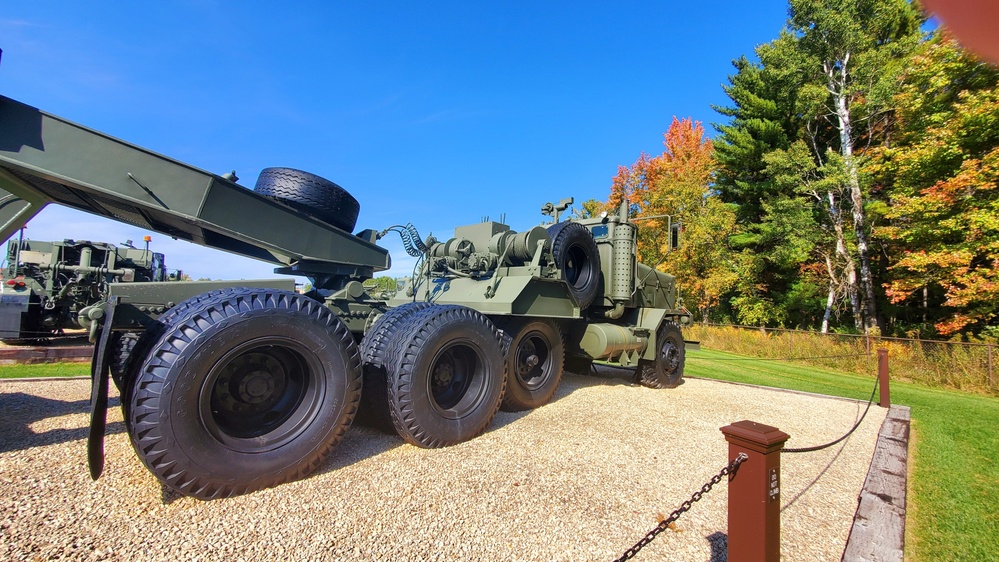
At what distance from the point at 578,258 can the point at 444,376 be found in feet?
11.8

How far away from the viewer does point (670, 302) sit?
952 cm

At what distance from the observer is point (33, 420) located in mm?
4316

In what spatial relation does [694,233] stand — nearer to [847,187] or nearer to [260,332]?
[847,187]

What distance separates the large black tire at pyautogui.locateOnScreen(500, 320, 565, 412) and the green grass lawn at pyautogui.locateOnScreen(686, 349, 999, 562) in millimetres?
3560

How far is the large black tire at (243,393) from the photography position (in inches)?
100

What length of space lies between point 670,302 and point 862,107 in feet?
54.3

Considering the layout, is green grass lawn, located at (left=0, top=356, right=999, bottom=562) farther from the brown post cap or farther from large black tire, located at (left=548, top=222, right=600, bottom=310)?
large black tire, located at (left=548, top=222, right=600, bottom=310)

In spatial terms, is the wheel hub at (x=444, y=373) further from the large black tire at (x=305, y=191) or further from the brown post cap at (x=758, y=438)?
the brown post cap at (x=758, y=438)

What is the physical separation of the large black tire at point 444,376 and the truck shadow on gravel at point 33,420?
9.17 ft

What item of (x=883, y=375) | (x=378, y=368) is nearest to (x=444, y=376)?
(x=378, y=368)

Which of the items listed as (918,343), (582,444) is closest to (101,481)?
(582,444)

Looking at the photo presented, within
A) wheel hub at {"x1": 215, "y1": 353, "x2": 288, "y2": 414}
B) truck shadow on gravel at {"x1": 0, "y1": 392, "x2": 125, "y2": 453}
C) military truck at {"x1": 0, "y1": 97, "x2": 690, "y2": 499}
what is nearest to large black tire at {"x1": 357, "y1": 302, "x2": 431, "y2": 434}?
military truck at {"x1": 0, "y1": 97, "x2": 690, "y2": 499}

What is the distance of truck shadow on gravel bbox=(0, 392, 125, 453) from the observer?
368 centimetres

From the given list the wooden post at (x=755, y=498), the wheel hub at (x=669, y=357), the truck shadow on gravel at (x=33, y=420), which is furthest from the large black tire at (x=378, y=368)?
the wheel hub at (x=669, y=357)
